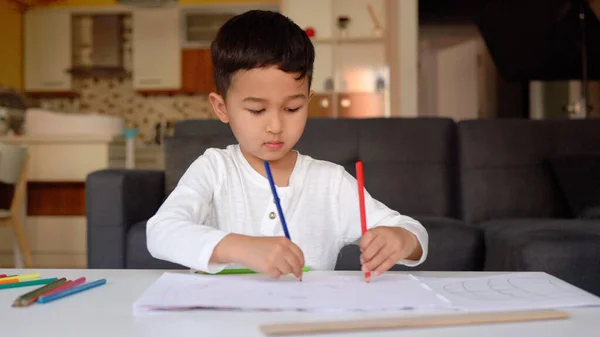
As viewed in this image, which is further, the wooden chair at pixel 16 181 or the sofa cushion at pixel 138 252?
the wooden chair at pixel 16 181

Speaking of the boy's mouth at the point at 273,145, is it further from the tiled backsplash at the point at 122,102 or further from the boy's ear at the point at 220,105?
the tiled backsplash at the point at 122,102

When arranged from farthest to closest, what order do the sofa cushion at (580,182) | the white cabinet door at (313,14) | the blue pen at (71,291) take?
the white cabinet door at (313,14) < the sofa cushion at (580,182) < the blue pen at (71,291)

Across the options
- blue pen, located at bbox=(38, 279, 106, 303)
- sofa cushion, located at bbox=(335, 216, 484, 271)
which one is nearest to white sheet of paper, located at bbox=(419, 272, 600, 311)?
blue pen, located at bbox=(38, 279, 106, 303)

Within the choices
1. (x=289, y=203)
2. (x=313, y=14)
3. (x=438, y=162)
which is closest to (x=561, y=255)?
(x=289, y=203)

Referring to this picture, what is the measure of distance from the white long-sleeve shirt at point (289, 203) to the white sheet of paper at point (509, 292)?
0.18 m

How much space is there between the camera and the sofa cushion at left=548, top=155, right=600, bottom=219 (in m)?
1.97

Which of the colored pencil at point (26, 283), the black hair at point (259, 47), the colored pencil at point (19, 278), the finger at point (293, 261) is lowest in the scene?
the colored pencil at point (26, 283)

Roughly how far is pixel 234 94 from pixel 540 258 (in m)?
0.86

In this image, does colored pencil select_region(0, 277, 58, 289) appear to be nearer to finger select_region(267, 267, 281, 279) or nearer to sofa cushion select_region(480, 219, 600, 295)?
finger select_region(267, 267, 281, 279)

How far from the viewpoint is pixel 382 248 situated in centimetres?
71

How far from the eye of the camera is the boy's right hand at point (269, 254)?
62 cm

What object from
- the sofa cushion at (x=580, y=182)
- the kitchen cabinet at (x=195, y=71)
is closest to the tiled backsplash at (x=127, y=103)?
the kitchen cabinet at (x=195, y=71)

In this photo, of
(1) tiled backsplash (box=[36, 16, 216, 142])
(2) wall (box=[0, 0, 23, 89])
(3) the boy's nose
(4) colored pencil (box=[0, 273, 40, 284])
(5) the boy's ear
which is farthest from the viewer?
(1) tiled backsplash (box=[36, 16, 216, 142])

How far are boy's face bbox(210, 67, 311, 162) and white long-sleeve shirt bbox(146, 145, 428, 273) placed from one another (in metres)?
0.12
